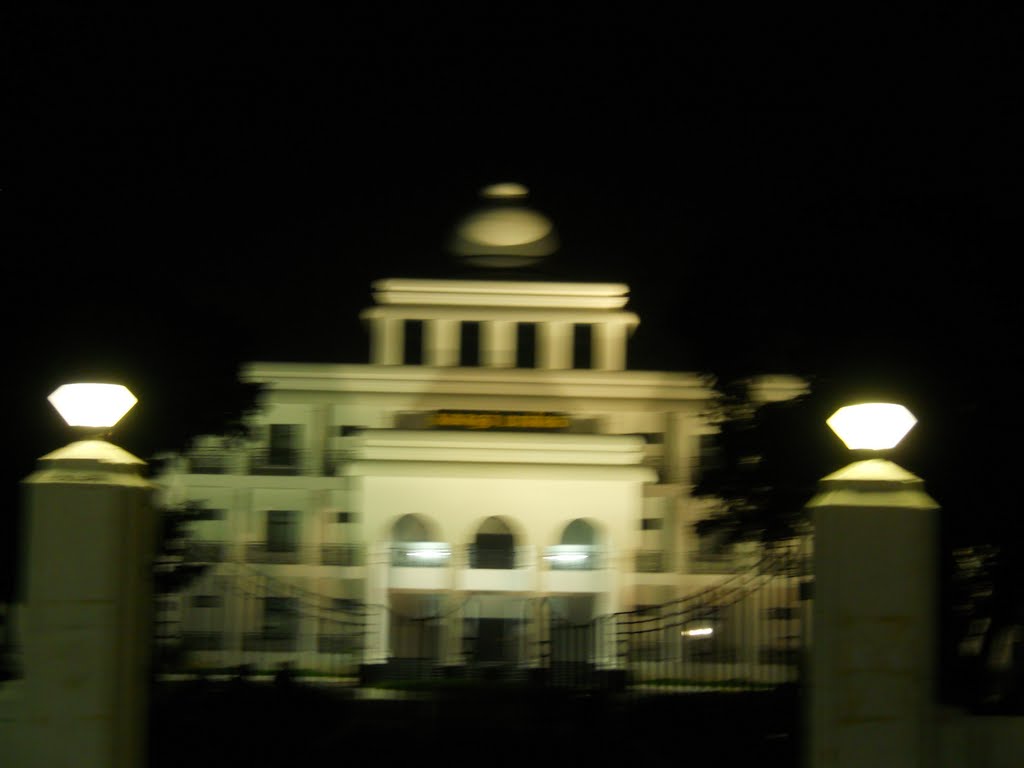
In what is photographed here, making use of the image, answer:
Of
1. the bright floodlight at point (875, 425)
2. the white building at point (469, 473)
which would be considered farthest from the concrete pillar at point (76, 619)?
the white building at point (469, 473)

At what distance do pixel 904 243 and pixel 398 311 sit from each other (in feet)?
75.9

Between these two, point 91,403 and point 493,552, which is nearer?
point 91,403

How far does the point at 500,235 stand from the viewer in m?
38.2

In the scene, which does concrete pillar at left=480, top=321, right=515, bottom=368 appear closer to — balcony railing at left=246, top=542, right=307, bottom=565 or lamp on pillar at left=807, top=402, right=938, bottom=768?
balcony railing at left=246, top=542, right=307, bottom=565

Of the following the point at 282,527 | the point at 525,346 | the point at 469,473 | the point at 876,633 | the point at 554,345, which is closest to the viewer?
the point at 876,633

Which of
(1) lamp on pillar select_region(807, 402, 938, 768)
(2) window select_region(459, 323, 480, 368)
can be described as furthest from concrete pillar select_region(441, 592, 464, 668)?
(1) lamp on pillar select_region(807, 402, 938, 768)

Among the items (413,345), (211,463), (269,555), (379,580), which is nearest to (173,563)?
(379,580)

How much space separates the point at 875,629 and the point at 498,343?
96.4 ft

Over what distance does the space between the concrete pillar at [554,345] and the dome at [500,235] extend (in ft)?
6.06

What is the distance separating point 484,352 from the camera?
124 ft

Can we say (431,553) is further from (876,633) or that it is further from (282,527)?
(876,633)

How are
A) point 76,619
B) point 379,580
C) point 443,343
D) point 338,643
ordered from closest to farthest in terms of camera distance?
1. point 76,619
2. point 338,643
3. point 379,580
4. point 443,343

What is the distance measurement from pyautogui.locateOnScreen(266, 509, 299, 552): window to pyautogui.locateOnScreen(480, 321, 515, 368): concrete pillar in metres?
6.32

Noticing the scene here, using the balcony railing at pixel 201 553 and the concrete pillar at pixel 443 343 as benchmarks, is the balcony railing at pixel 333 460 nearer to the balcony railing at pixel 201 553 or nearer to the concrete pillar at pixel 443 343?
the concrete pillar at pixel 443 343
